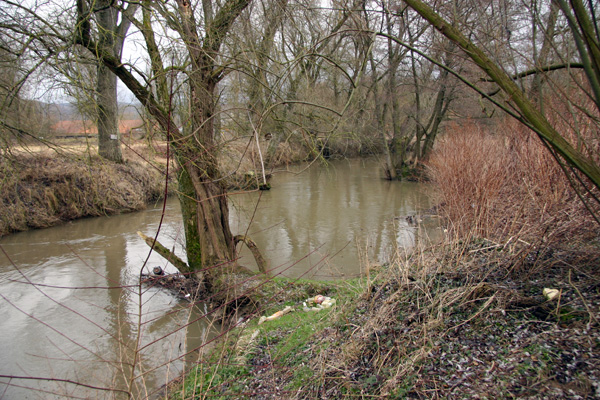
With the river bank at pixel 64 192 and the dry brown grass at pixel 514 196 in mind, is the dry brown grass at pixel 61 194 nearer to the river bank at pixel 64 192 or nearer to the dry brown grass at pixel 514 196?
the river bank at pixel 64 192

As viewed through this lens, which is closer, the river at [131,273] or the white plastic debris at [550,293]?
the white plastic debris at [550,293]

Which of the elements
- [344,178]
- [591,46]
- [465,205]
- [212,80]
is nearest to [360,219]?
[465,205]

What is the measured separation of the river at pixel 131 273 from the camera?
15.2ft

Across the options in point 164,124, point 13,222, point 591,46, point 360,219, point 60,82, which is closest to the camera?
point 591,46

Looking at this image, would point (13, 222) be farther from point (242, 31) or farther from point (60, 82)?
point (242, 31)

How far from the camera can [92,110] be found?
5328 mm

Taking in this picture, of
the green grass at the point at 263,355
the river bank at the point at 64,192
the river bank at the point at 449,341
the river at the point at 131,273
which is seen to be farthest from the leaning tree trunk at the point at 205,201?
the river bank at the point at 64,192

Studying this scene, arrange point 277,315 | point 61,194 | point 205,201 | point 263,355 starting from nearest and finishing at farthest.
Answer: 1. point 263,355
2. point 277,315
3. point 205,201
4. point 61,194

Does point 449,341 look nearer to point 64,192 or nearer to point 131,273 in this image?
point 131,273

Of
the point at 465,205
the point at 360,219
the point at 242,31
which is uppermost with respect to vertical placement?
the point at 242,31

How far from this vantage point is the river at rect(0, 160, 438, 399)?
4.64m

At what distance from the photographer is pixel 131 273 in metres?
9.21

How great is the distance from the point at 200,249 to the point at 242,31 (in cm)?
395

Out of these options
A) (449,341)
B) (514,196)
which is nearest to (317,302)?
(449,341)
